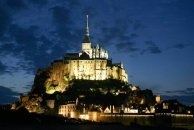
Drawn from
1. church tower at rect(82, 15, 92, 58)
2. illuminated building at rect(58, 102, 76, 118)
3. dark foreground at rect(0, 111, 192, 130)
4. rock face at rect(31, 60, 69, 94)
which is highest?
church tower at rect(82, 15, 92, 58)

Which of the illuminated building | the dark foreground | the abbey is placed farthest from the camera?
the abbey

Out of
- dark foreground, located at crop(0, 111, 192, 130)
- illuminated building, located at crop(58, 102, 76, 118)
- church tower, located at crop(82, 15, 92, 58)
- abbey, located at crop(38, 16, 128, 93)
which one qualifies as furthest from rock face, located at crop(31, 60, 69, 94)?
illuminated building, located at crop(58, 102, 76, 118)

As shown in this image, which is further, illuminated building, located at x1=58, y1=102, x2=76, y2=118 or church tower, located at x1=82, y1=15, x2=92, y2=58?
church tower, located at x1=82, y1=15, x2=92, y2=58

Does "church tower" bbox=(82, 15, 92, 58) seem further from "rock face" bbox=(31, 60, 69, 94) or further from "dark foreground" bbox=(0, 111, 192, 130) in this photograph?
"dark foreground" bbox=(0, 111, 192, 130)

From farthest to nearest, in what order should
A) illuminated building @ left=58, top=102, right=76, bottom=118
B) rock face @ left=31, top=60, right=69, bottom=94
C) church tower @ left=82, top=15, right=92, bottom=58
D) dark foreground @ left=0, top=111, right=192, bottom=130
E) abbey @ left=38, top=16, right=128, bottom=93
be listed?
1. church tower @ left=82, top=15, right=92, bottom=58
2. rock face @ left=31, top=60, right=69, bottom=94
3. abbey @ left=38, top=16, right=128, bottom=93
4. illuminated building @ left=58, top=102, right=76, bottom=118
5. dark foreground @ left=0, top=111, right=192, bottom=130

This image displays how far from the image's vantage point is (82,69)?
121750 millimetres

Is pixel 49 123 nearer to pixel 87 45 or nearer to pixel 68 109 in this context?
pixel 68 109

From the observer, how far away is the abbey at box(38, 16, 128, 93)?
12138 cm

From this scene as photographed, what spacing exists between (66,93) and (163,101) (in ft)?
83.2

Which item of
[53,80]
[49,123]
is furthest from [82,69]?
[49,123]

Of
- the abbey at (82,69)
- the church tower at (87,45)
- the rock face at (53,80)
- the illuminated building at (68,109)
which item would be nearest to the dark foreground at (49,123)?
the illuminated building at (68,109)

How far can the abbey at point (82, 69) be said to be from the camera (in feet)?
398

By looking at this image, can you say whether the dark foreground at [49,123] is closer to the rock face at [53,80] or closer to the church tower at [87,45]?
the rock face at [53,80]

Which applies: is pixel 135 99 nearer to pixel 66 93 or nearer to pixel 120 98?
pixel 120 98
